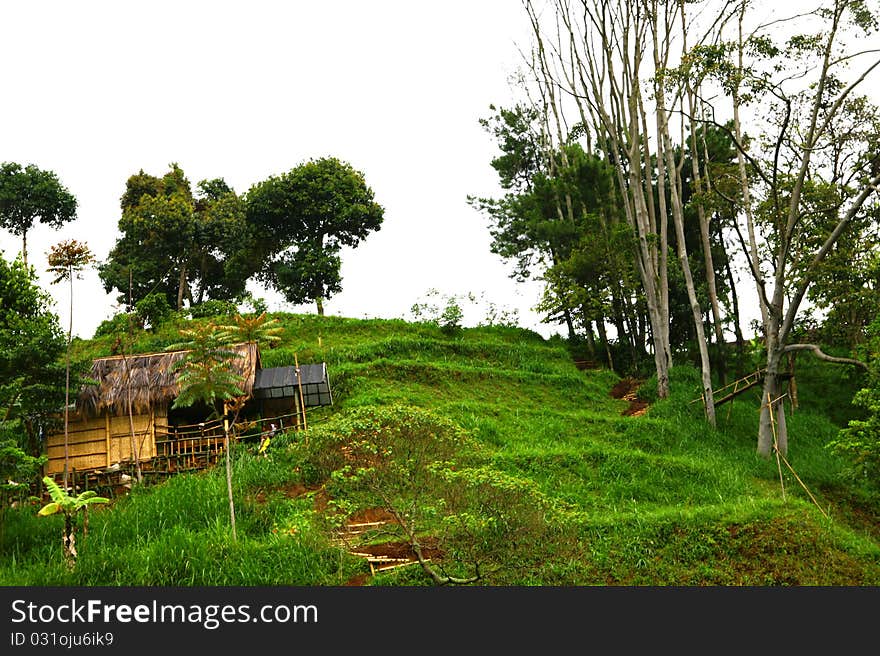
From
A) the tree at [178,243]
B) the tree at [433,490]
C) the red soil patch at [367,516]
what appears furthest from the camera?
the tree at [178,243]

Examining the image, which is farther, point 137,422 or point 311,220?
point 311,220

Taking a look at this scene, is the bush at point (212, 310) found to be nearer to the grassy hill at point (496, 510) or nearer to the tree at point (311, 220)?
the tree at point (311, 220)

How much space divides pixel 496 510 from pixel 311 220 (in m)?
21.6

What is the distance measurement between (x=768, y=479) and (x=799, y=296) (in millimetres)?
3492

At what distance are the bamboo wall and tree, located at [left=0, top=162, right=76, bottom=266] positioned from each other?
1532 centimetres

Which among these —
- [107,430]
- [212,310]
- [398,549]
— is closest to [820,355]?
[398,549]

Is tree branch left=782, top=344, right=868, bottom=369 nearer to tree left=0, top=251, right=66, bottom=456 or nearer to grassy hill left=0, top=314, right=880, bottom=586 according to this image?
grassy hill left=0, top=314, right=880, bottom=586

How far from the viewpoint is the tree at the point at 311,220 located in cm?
2756

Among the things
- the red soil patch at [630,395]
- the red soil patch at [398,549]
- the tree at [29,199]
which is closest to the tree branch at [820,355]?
the red soil patch at [630,395]

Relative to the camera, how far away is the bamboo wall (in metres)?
14.1

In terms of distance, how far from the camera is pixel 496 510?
8.18m

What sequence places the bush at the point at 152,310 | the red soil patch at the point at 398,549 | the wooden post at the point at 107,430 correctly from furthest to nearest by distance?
the bush at the point at 152,310
the wooden post at the point at 107,430
the red soil patch at the point at 398,549

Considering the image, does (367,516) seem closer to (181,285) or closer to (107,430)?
(107,430)

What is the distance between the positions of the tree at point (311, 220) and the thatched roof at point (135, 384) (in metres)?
12.2
